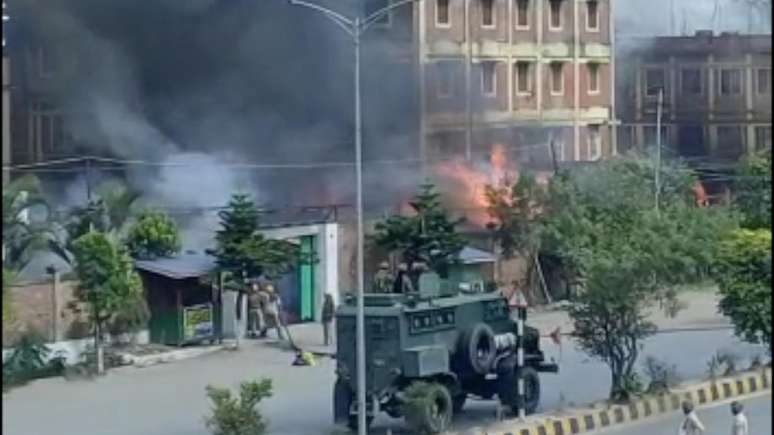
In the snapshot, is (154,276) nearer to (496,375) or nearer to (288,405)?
(288,405)

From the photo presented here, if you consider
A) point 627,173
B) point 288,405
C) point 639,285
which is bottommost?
point 288,405

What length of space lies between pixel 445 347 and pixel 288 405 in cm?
201

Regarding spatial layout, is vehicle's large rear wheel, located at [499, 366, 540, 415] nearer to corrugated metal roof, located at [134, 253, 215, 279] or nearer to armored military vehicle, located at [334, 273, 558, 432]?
armored military vehicle, located at [334, 273, 558, 432]

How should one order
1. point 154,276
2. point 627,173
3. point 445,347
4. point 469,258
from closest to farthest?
point 445,347 → point 627,173 → point 154,276 → point 469,258

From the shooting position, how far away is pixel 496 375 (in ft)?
39.6

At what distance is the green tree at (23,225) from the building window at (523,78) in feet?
24.9

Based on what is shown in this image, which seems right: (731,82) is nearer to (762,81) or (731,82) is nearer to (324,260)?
(762,81)

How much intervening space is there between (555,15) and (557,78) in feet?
2.59

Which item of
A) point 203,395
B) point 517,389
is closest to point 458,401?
point 517,389

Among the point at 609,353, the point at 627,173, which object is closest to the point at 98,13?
the point at 627,173

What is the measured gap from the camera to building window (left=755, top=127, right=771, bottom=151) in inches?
658

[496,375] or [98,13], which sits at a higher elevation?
[98,13]

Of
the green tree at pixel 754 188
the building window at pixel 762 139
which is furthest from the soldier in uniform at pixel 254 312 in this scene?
the building window at pixel 762 139

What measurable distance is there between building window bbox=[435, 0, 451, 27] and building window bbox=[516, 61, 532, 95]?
3.82ft
